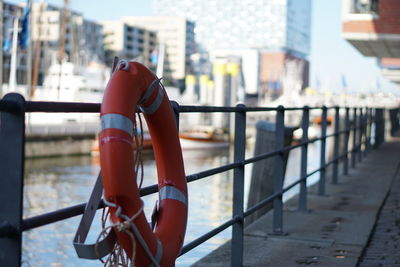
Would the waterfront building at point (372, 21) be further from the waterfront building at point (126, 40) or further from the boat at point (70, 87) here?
the waterfront building at point (126, 40)

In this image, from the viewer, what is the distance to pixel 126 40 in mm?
151000

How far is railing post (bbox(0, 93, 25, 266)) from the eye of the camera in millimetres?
2412

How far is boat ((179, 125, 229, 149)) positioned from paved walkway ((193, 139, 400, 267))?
112ft

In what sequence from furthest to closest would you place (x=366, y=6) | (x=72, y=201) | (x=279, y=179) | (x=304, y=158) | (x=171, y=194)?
1. (x=366, y=6)
2. (x=72, y=201)
3. (x=304, y=158)
4. (x=279, y=179)
5. (x=171, y=194)

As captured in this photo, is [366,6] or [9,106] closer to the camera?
[9,106]

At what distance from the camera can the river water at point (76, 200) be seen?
443 inches

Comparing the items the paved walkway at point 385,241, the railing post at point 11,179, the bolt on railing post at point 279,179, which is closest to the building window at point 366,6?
the paved walkway at point 385,241

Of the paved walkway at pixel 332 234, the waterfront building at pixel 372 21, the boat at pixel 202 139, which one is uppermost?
the waterfront building at pixel 372 21

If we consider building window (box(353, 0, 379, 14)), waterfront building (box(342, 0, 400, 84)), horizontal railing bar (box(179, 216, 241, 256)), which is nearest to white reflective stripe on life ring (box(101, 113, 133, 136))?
horizontal railing bar (box(179, 216, 241, 256))

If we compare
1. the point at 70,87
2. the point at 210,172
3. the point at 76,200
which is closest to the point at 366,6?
the point at 76,200

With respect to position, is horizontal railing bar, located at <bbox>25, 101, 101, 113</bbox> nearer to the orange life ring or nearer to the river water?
the orange life ring

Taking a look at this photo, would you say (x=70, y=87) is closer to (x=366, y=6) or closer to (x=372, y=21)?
(x=366, y=6)

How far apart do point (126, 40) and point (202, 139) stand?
108983 mm

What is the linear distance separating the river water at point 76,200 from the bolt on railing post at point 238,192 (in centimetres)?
Result: 153
